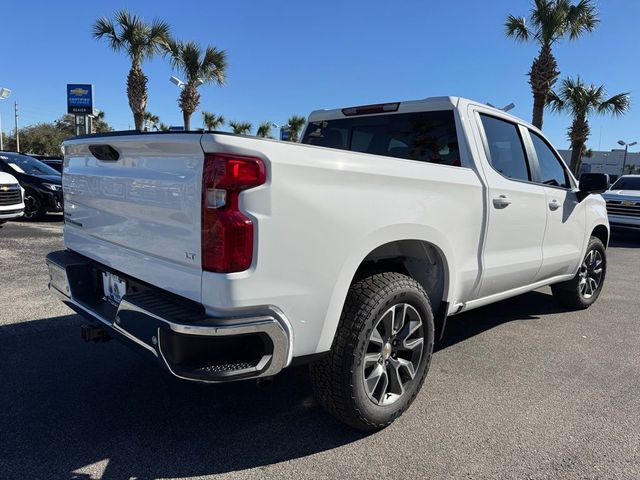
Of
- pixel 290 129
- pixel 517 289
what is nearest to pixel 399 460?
pixel 517 289

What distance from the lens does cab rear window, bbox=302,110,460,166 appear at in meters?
3.61

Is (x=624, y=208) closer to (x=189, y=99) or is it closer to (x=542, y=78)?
(x=542, y=78)

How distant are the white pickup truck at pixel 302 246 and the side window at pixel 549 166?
516mm

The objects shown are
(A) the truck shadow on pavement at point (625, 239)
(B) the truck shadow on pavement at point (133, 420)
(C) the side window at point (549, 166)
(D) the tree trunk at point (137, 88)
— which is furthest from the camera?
(D) the tree trunk at point (137, 88)

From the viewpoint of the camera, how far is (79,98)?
1848 centimetres

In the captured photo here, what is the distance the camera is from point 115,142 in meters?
2.64

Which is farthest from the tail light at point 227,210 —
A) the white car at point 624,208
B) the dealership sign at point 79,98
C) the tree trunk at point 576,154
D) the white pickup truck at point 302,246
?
the tree trunk at point 576,154

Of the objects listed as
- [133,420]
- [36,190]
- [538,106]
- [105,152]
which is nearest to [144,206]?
[105,152]

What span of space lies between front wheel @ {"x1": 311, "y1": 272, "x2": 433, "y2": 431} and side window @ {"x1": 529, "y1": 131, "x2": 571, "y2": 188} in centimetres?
221

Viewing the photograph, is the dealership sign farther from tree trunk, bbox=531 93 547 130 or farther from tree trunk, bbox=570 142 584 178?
tree trunk, bbox=570 142 584 178

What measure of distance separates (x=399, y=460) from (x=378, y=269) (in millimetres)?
1084

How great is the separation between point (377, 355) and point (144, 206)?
1481 mm

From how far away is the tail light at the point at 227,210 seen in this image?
206 cm

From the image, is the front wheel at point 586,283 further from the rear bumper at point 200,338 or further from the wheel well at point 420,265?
the rear bumper at point 200,338
